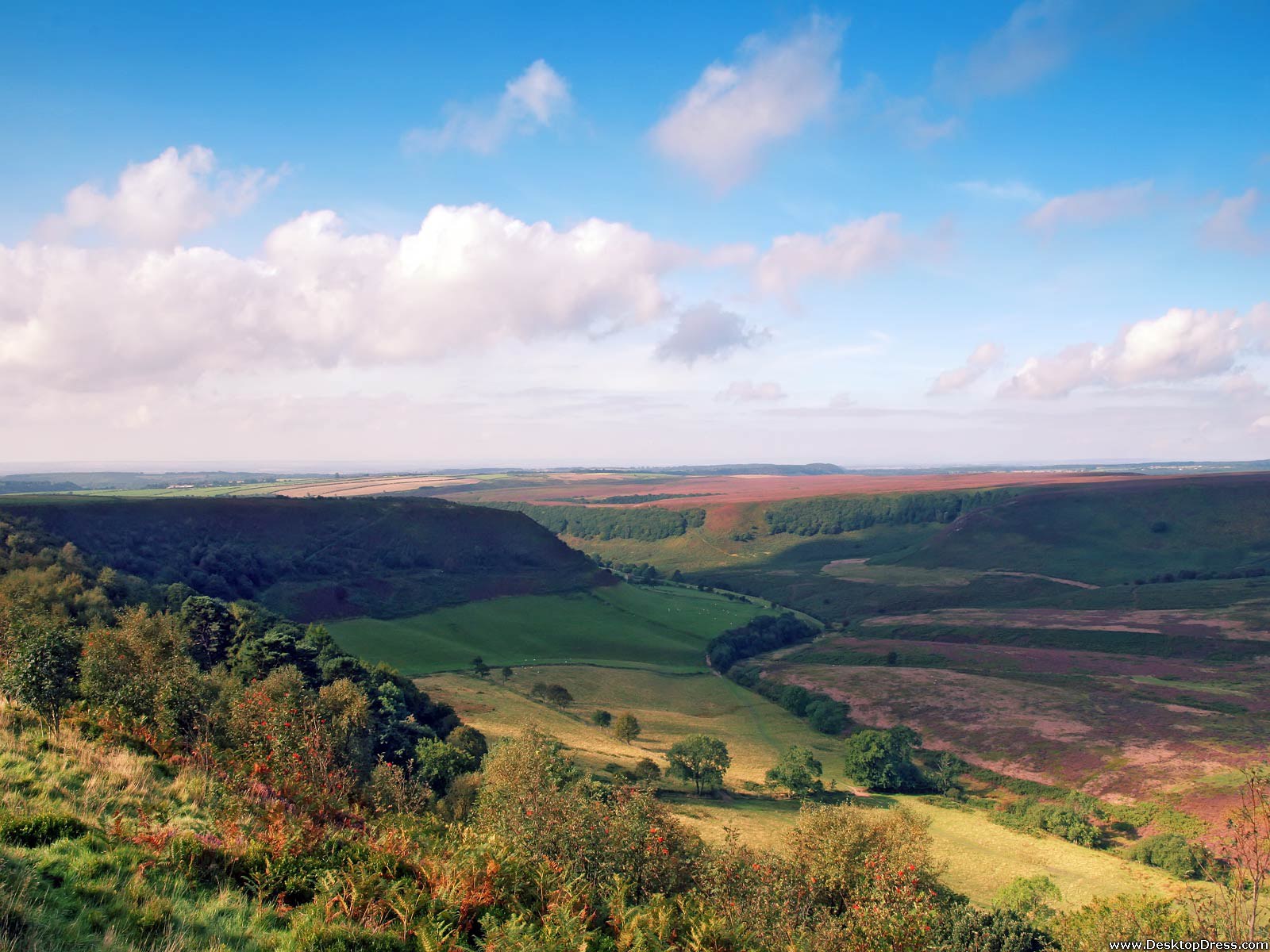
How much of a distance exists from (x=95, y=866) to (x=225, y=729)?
12.4 m

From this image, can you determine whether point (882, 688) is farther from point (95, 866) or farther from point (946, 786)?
point (95, 866)

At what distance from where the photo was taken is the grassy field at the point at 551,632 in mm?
85250

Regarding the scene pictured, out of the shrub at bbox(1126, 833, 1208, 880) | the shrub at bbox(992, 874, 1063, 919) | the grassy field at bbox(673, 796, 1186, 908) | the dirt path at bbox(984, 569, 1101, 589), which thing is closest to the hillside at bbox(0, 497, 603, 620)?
the grassy field at bbox(673, 796, 1186, 908)

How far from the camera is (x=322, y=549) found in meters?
108

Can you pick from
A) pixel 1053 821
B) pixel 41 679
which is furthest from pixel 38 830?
pixel 1053 821

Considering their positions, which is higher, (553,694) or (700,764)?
(700,764)

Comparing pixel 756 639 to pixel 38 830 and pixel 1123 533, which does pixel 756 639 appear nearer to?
pixel 38 830

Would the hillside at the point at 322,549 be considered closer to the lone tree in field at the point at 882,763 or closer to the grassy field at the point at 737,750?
the grassy field at the point at 737,750

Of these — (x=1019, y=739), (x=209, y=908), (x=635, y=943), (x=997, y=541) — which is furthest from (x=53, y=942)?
(x=997, y=541)

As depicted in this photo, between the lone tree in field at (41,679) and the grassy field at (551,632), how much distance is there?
5837 centimetres

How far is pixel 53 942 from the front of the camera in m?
8.68

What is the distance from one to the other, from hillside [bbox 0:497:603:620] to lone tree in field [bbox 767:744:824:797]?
6505 centimetres

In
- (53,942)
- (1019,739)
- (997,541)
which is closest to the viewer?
(53,942)

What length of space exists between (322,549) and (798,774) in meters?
86.9
